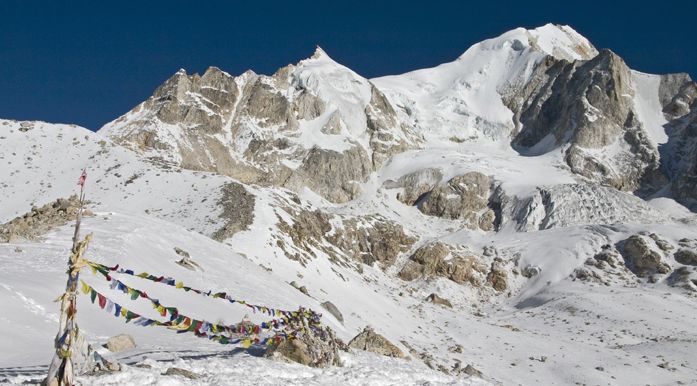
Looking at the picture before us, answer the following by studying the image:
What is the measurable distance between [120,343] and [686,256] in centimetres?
7556

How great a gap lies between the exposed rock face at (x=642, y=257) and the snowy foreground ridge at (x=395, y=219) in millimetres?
240

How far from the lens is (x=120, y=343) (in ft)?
58.0

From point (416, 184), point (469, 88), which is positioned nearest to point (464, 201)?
point (416, 184)

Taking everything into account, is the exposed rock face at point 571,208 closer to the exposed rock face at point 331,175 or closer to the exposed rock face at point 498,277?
the exposed rock face at point 498,277

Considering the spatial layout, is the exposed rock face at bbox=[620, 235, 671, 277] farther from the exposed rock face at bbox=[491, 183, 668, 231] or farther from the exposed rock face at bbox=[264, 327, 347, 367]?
the exposed rock face at bbox=[264, 327, 347, 367]

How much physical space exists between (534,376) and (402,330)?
1046 cm

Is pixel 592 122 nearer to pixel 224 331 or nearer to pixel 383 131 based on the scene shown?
pixel 383 131

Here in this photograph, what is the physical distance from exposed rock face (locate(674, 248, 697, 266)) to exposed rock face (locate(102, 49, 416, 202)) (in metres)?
56.6

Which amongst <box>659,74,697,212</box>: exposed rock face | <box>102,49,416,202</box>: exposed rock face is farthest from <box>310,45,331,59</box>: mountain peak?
<box>659,74,697,212</box>: exposed rock face

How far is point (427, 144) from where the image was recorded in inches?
5812

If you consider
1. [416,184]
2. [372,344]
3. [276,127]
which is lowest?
[372,344]

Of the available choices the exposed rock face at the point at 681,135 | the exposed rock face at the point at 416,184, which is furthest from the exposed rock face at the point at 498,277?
the exposed rock face at the point at 681,135

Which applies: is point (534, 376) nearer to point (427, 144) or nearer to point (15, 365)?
point (15, 365)

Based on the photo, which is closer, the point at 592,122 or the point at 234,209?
the point at 234,209
